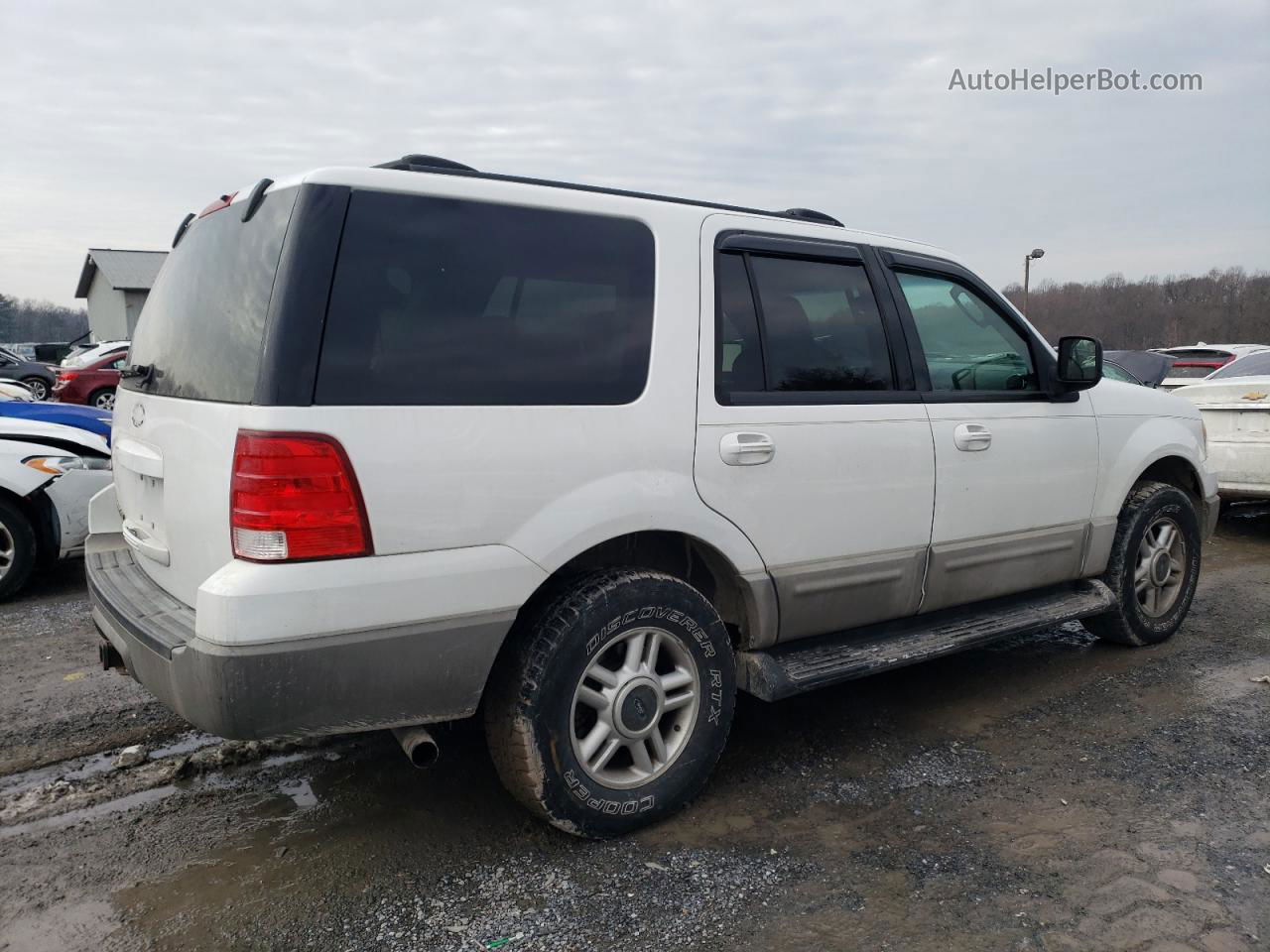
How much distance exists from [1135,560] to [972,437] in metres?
1.55

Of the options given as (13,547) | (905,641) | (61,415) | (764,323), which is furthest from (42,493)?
(905,641)

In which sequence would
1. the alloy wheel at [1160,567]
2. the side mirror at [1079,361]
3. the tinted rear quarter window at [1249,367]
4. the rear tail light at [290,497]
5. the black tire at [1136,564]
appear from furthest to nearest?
the tinted rear quarter window at [1249,367] < the alloy wheel at [1160,567] < the black tire at [1136,564] < the side mirror at [1079,361] < the rear tail light at [290,497]

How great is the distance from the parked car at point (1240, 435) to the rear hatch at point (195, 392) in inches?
288

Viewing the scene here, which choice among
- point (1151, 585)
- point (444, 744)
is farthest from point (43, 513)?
point (1151, 585)

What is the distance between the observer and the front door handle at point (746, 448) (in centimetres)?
319

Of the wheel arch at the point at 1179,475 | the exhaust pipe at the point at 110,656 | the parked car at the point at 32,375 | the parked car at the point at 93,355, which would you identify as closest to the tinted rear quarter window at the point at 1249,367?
the wheel arch at the point at 1179,475

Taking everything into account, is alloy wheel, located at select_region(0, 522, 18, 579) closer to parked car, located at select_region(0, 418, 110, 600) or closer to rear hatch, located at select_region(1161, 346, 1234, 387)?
parked car, located at select_region(0, 418, 110, 600)

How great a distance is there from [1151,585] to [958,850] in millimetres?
2671

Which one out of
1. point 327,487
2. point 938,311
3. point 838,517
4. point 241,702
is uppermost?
point 938,311

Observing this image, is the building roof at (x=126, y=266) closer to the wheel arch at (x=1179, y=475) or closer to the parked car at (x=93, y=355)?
the parked car at (x=93, y=355)

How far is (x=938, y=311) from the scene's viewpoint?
407cm

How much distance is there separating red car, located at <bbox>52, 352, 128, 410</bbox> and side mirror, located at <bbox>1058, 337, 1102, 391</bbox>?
19382 millimetres

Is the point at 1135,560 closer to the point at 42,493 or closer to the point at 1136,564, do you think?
the point at 1136,564

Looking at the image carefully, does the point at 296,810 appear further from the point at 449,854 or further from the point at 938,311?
the point at 938,311
